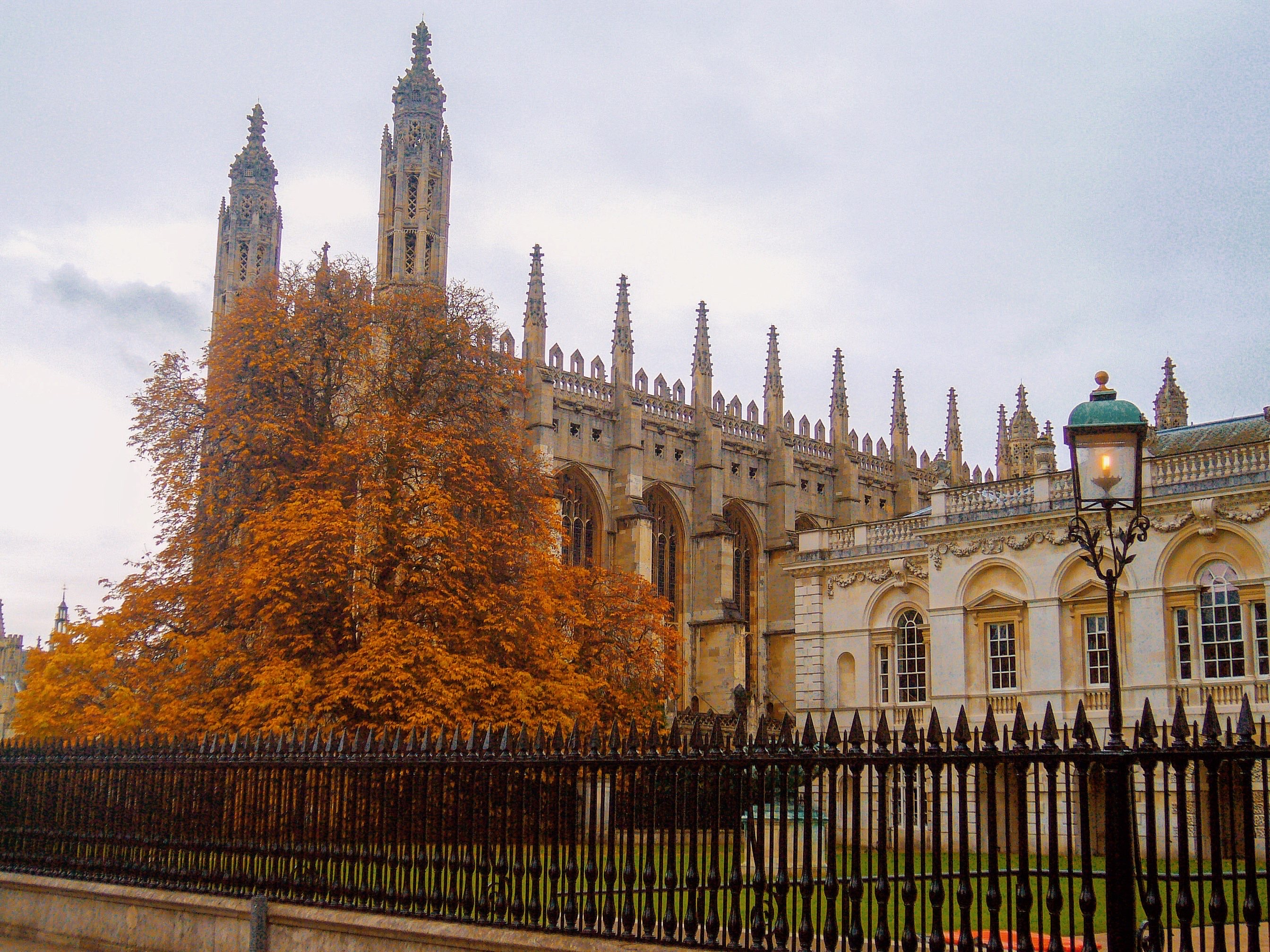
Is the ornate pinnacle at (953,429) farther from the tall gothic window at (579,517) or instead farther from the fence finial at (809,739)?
the fence finial at (809,739)

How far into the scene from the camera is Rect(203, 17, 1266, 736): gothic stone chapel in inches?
1137

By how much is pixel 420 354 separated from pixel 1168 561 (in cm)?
1458

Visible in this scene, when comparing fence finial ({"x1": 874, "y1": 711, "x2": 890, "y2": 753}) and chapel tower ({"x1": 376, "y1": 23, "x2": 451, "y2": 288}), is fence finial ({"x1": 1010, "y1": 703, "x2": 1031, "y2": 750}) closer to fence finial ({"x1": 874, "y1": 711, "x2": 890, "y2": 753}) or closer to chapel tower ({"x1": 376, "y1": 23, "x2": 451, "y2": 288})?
fence finial ({"x1": 874, "y1": 711, "x2": 890, "y2": 753})

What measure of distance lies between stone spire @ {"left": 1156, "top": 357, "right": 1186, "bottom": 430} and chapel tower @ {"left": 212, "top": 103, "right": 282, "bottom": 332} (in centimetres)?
3282

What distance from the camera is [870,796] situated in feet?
24.9

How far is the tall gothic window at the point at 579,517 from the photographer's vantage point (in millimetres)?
43219

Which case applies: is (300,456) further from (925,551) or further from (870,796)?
(870,796)

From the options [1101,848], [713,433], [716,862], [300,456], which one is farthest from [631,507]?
[716,862]

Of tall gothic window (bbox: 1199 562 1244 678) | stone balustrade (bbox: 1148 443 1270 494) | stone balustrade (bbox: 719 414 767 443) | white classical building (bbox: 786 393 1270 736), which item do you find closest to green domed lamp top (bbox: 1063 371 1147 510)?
white classical building (bbox: 786 393 1270 736)

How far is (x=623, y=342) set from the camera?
1804 inches

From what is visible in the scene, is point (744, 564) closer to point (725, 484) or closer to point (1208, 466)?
point (725, 484)

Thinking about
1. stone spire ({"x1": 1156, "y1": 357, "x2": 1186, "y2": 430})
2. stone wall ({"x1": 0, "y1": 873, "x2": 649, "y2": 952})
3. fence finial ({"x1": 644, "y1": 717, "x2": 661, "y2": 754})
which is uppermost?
stone spire ({"x1": 1156, "y1": 357, "x2": 1186, "y2": 430})

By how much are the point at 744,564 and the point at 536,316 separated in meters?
13.2

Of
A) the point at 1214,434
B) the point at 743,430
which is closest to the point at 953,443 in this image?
the point at 743,430
